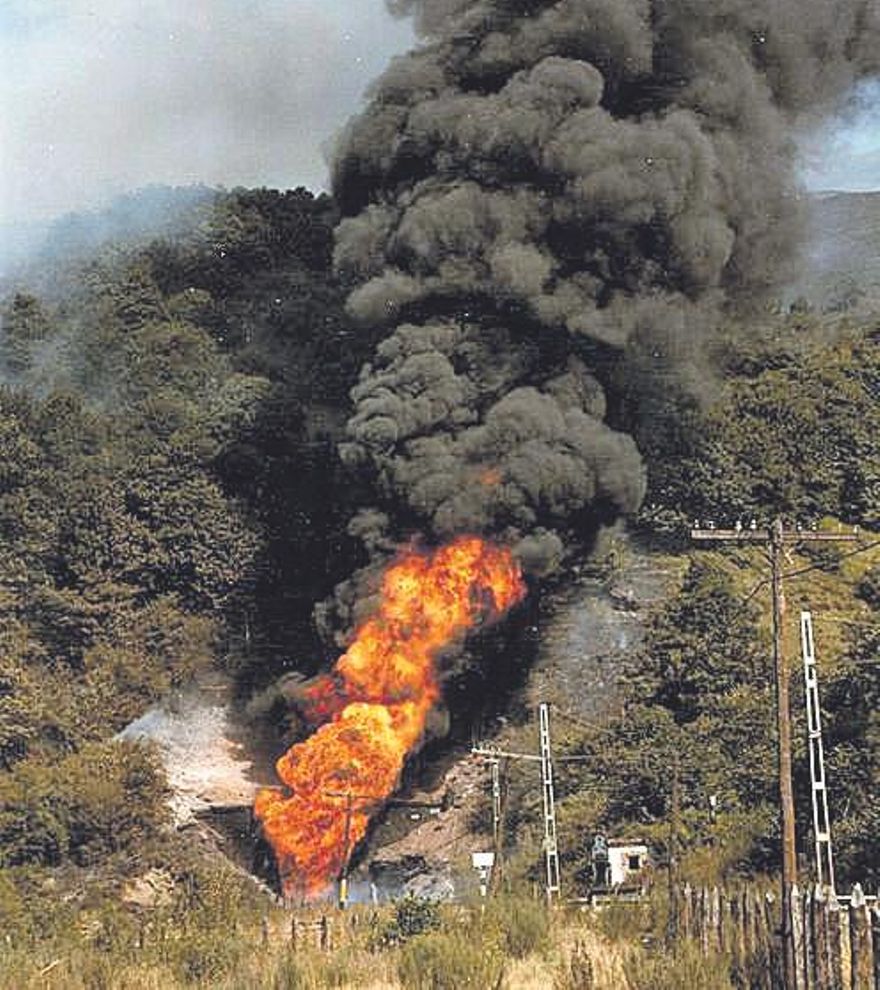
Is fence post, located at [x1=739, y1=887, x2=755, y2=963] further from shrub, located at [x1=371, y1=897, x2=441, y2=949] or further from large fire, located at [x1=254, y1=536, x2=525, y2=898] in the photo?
large fire, located at [x1=254, y1=536, x2=525, y2=898]

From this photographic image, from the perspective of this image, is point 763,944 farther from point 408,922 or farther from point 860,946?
point 408,922

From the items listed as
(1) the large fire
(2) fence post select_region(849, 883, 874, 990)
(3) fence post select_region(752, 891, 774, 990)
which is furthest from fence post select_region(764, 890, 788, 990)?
(1) the large fire

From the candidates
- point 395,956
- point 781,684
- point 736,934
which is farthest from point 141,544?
point 736,934

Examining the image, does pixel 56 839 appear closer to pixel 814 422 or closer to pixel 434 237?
pixel 434 237

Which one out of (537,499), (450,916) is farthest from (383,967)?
(537,499)

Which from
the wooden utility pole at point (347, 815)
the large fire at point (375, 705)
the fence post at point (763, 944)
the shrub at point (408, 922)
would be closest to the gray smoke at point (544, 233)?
the large fire at point (375, 705)

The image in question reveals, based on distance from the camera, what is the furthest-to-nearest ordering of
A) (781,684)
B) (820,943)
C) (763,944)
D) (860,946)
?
(781,684), (763,944), (820,943), (860,946)
